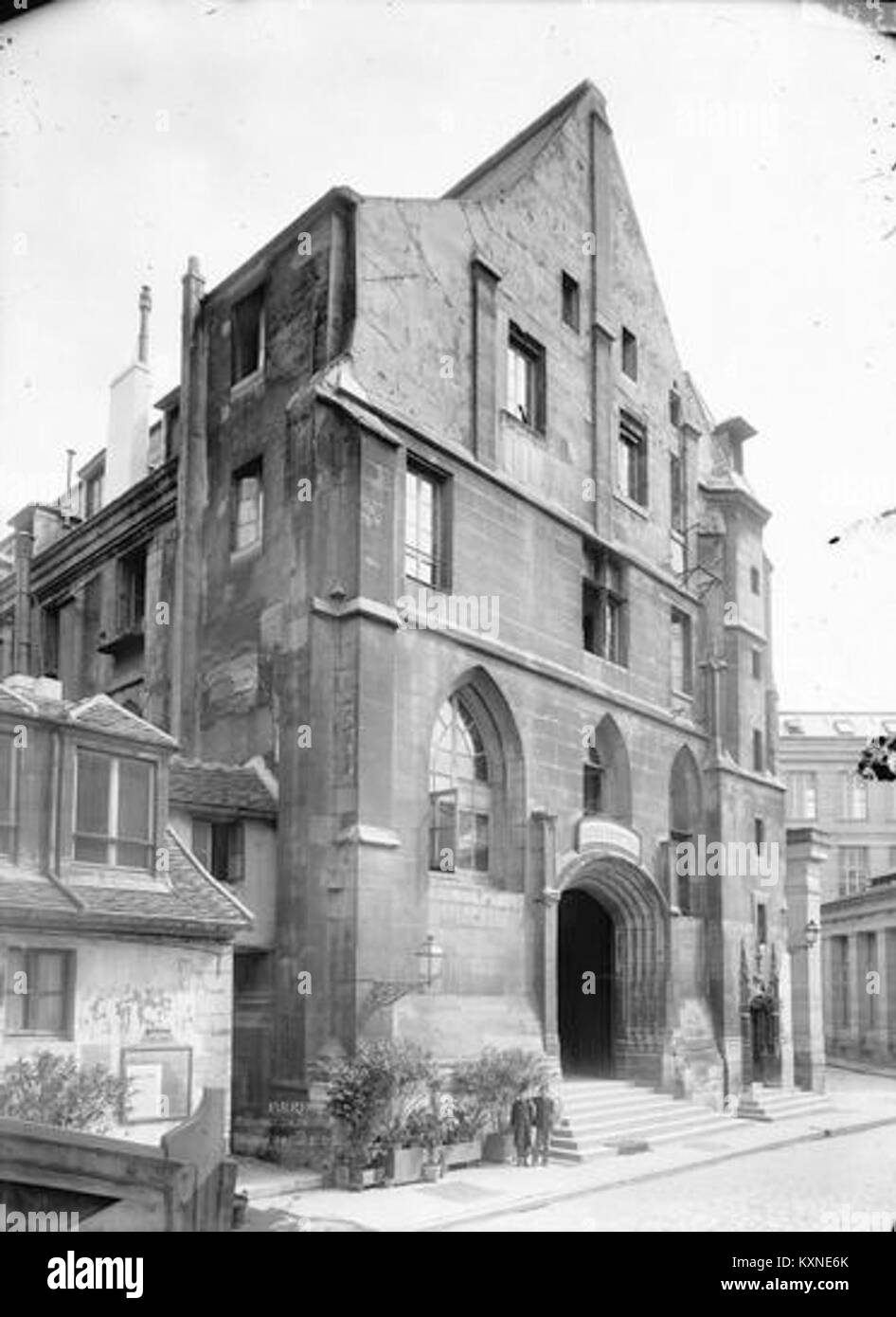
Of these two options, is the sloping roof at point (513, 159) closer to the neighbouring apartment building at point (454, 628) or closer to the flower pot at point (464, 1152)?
the neighbouring apartment building at point (454, 628)

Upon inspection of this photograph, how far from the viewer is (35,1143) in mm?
8711

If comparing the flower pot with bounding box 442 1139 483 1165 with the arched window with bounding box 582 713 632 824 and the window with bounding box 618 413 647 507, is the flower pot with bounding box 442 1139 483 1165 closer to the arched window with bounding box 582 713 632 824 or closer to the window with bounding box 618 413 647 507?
the arched window with bounding box 582 713 632 824

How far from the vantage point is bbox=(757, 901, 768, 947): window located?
29.1m

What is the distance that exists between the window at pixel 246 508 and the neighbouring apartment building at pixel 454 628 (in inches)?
2.1

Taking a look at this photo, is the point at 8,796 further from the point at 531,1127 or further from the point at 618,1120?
the point at 618,1120

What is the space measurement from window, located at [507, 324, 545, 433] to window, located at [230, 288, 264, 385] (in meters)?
4.41

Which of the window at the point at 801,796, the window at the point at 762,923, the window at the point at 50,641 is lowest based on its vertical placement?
the window at the point at 762,923

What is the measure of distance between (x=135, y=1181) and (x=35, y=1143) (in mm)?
662

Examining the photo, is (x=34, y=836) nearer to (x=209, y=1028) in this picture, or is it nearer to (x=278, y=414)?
(x=209, y=1028)

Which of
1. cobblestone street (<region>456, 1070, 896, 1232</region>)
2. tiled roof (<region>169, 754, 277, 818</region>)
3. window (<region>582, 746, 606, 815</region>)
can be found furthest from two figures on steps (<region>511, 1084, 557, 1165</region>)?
window (<region>582, 746, 606, 815</region>)

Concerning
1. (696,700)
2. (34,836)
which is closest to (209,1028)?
(34,836)

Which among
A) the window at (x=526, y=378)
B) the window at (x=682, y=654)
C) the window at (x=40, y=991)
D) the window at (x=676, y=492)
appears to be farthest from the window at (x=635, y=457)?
the window at (x=40, y=991)

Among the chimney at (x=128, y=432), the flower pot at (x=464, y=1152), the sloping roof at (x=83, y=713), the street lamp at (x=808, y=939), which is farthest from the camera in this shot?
the street lamp at (x=808, y=939)

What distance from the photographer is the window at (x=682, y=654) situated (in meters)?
28.2
